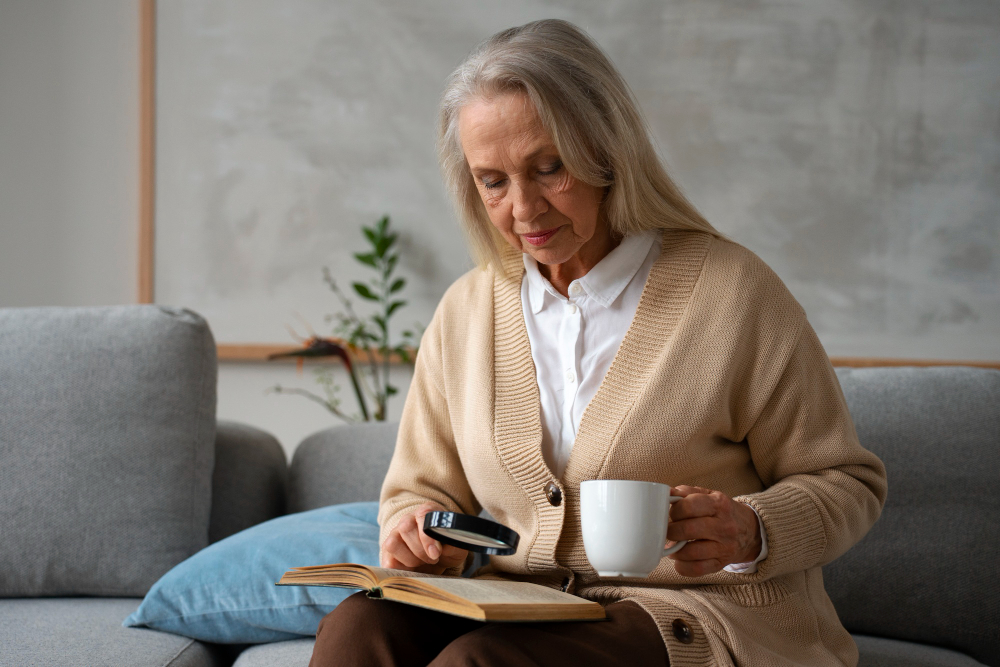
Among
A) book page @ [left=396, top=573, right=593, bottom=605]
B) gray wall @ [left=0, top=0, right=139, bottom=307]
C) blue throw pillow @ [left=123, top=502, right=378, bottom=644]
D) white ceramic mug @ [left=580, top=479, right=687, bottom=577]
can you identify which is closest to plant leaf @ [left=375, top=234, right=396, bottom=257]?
gray wall @ [left=0, top=0, right=139, bottom=307]

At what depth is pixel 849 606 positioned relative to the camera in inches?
57.6

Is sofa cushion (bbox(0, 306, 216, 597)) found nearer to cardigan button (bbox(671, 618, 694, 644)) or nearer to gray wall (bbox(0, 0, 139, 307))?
cardigan button (bbox(671, 618, 694, 644))

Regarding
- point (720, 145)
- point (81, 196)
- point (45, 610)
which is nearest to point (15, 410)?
point (45, 610)

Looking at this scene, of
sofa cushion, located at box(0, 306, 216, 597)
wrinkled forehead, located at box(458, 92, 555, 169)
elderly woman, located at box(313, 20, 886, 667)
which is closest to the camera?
elderly woman, located at box(313, 20, 886, 667)

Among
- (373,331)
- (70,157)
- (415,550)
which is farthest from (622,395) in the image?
(70,157)

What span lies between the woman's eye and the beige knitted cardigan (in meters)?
0.20

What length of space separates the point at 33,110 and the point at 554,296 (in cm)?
241

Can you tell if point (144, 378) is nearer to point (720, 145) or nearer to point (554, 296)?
point (554, 296)

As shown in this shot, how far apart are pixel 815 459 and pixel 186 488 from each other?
119 centimetres

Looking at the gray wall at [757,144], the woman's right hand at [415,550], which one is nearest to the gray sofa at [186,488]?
the woman's right hand at [415,550]

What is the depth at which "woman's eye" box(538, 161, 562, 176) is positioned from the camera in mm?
1127

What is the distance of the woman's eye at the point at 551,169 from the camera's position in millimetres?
1127

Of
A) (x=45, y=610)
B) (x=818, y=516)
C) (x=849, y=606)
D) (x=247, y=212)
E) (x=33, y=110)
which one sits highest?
(x=33, y=110)

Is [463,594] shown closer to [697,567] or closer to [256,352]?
[697,567]
